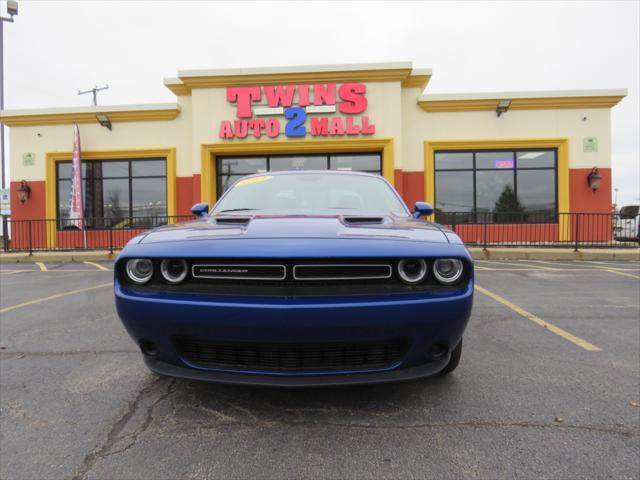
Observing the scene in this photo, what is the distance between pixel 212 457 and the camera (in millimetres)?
1730

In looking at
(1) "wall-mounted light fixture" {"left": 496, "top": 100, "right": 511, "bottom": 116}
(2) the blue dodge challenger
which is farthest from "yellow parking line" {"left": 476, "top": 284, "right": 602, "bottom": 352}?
(1) "wall-mounted light fixture" {"left": 496, "top": 100, "right": 511, "bottom": 116}

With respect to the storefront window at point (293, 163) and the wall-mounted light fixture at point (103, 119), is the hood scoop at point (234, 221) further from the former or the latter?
the wall-mounted light fixture at point (103, 119)

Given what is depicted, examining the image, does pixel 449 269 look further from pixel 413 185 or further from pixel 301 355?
pixel 413 185

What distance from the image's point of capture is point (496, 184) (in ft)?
44.7

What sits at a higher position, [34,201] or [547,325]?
[34,201]

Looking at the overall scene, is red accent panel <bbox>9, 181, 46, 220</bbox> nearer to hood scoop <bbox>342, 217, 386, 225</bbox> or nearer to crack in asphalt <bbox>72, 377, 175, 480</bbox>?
crack in asphalt <bbox>72, 377, 175, 480</bbox>

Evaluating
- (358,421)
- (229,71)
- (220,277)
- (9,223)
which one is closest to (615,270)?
(358,421)

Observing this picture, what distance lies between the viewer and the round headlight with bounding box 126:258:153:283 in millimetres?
1950

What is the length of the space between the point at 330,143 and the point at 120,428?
465 inches

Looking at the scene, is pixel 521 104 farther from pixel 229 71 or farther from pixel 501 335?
pixel 501 335

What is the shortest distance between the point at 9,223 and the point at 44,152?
3.04 m

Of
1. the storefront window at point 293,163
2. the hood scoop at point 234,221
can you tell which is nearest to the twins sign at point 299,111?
the storefront window at point 293,163

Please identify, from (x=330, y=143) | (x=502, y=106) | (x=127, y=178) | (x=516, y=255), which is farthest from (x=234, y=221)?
(x=127, y=178)

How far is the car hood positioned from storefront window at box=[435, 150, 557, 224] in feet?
38.4
